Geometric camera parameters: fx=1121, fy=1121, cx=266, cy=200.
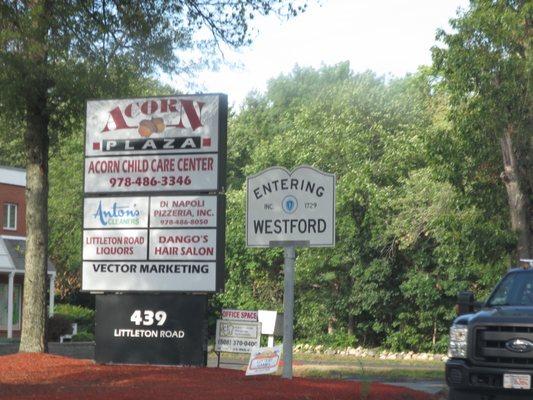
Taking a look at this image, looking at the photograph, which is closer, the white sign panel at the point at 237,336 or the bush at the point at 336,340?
the white sign panel at the point at 237,336

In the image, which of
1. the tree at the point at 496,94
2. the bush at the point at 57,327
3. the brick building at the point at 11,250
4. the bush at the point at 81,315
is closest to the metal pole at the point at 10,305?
the brick building at the point at 11,250

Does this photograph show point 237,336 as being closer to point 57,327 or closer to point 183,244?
point 183,244

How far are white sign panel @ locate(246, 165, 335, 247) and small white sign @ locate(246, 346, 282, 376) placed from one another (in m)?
1.75

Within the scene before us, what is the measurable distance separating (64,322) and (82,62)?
2056 centimetres

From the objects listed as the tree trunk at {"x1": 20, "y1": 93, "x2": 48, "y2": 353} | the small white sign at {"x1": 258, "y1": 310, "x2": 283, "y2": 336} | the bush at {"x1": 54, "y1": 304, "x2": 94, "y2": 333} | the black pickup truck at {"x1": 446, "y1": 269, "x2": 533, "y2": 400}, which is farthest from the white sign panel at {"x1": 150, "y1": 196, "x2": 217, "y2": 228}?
the bush at {"x1": 54, "y1": 304, "x2": 94, "y2": 333}

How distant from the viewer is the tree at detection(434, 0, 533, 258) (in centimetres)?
2852

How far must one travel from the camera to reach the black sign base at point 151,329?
67.8 ft

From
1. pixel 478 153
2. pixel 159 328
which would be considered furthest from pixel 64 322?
pixel 159 328

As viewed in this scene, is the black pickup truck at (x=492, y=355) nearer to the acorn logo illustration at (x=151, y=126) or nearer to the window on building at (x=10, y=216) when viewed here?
the acorn logo illustration at (x=151, y=126)

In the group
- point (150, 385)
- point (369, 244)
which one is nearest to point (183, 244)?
point (150, 385)

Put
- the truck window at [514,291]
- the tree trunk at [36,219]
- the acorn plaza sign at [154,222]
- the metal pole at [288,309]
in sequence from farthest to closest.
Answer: the tree trunk at [36,219] < the acorn plaza sign at [154,222] < the metal pole at [288,309] < the truck window at [514,291]

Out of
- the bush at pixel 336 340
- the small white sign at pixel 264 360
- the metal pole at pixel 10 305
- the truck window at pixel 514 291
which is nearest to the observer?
the truck window at pixel 514 291

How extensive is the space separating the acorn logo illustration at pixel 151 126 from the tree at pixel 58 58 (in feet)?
4.81

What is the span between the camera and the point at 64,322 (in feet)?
133
